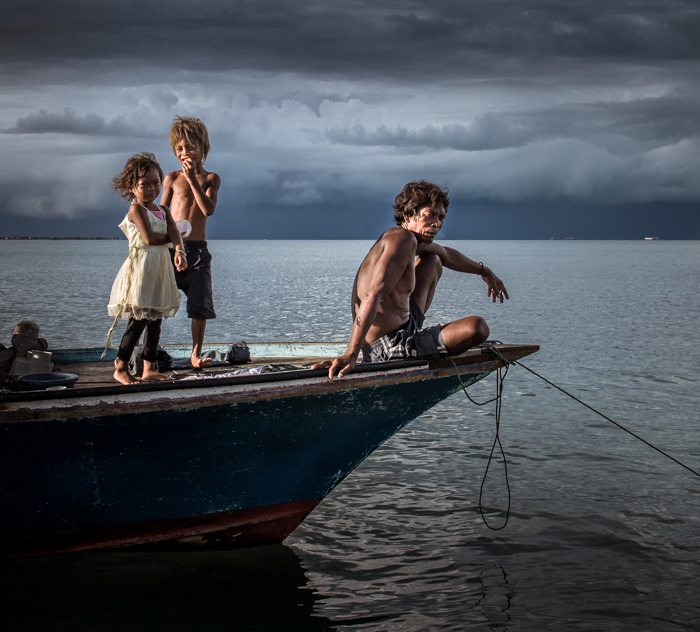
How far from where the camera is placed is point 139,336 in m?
5.15

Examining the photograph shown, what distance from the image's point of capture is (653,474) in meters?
6.79

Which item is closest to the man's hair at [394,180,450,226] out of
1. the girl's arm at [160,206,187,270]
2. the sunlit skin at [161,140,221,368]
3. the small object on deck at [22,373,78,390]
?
the girl's arm at [160,206,187,270]

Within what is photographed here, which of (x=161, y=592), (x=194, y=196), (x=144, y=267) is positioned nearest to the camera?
(x=161, y=592)

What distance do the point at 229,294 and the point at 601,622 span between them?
27.4 meters

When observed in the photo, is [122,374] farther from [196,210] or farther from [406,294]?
[406,294]

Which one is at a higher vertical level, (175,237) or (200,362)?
(175,237)

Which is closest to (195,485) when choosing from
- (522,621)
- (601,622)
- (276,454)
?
(276,454)

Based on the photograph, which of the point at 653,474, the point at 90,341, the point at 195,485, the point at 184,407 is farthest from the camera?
the point at 90,341

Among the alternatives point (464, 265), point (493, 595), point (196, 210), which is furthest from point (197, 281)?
point (493, 595)

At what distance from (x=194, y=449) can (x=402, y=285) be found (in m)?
1.62

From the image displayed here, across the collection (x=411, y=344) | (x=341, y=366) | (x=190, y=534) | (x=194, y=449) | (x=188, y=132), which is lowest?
(x=190, y=534)

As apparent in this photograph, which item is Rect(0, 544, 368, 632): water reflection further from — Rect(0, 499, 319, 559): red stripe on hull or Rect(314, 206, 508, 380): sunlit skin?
Rect(314, 206, 508, 380): sunlit skin

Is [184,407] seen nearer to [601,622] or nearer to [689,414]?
[601,622]

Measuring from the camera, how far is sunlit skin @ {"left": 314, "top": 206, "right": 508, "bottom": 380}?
4227mm
